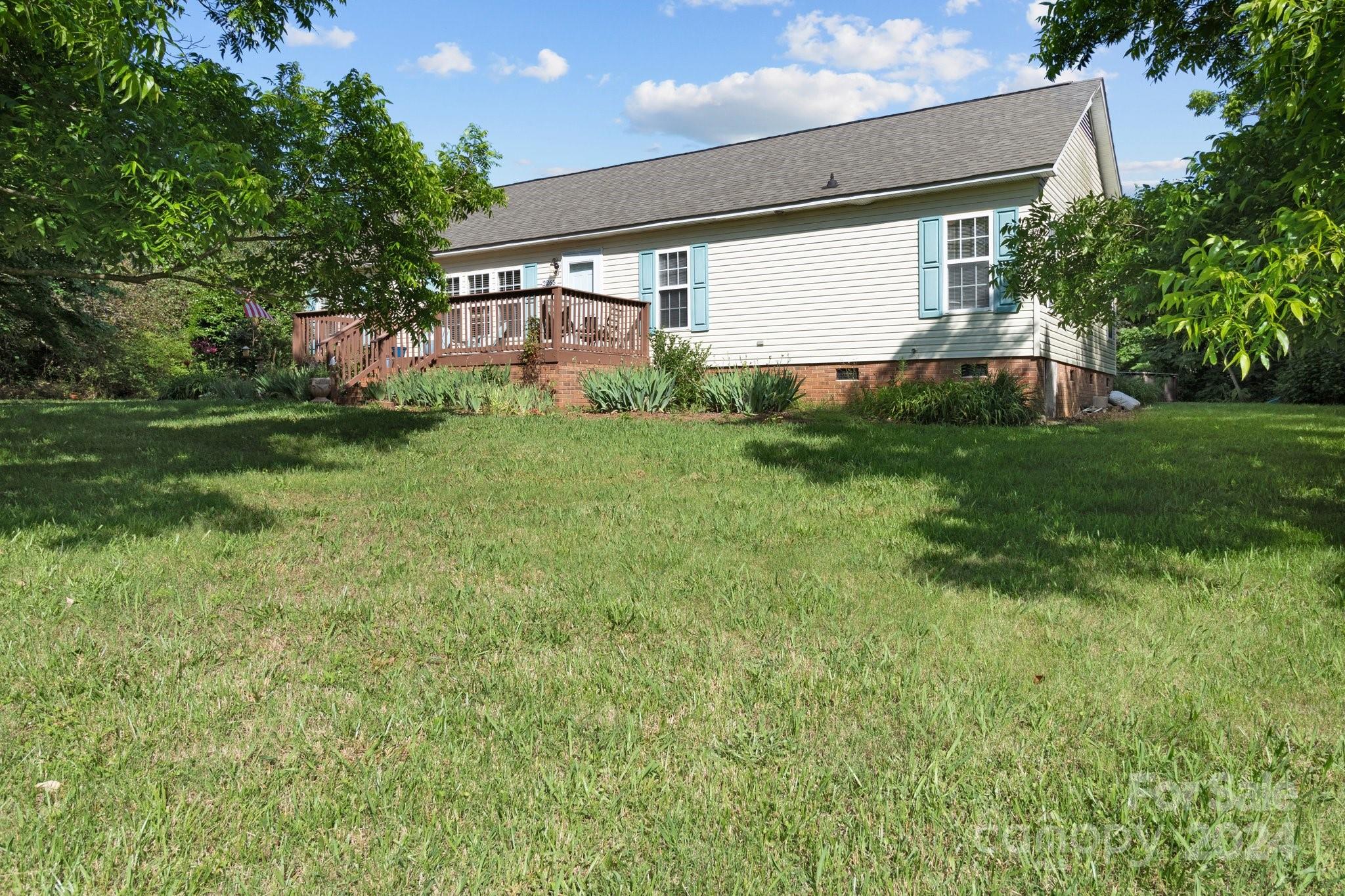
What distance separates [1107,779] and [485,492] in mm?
5301

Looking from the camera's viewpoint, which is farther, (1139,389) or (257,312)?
(1139,389)

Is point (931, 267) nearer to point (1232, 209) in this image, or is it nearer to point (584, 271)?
point (584, 271)

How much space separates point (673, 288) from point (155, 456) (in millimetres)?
10558

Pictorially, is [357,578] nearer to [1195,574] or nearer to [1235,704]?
[1235,704]

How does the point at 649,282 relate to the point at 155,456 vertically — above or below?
above

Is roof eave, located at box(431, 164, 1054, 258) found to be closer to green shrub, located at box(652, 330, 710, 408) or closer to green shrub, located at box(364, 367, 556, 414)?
green shrub, located at box(364, 367, 556, 414)

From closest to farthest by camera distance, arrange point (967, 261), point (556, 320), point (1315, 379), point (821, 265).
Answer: point (556, 320) < point (967, 261) < point (821, 265) < point (1315, 379)

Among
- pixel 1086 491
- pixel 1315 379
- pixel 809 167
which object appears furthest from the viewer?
pixel 1315 379

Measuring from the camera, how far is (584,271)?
17906 mm

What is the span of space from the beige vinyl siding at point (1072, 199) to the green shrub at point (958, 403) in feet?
4.18

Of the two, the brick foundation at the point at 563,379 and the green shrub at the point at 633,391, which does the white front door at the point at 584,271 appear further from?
the green shrub at the point at 633,391

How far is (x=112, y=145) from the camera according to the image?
16.8ft

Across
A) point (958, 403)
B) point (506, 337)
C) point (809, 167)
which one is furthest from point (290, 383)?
point (958, 403)

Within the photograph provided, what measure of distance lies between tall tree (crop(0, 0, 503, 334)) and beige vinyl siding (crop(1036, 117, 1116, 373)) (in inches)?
356
